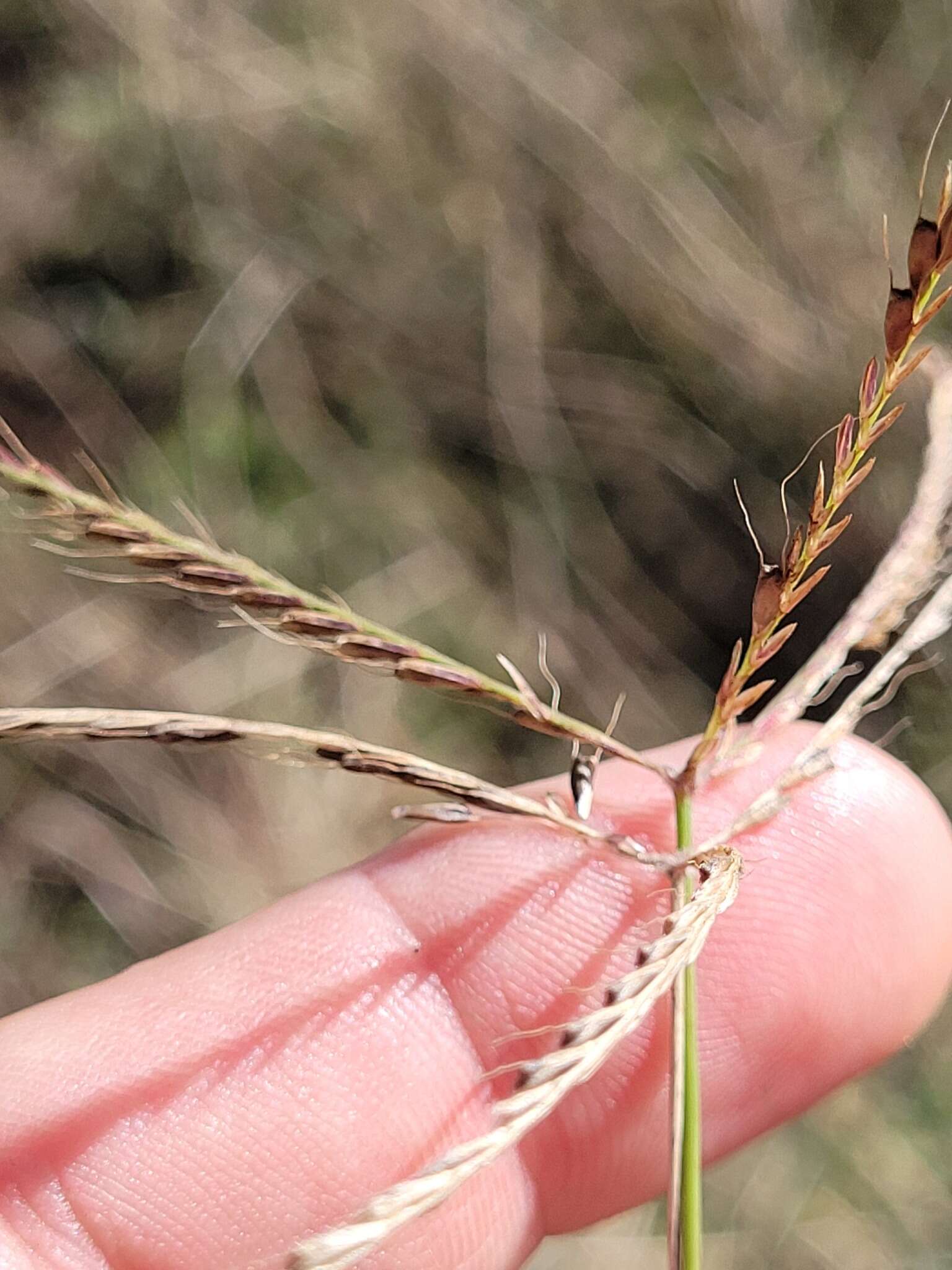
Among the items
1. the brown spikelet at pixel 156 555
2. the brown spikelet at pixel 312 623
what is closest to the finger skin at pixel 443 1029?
the brown spikelet at pixel 312 623

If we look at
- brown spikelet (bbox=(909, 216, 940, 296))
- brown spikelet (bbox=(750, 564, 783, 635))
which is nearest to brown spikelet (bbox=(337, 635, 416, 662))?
brown spikelet (bbox=(750, 564, 783, 635))

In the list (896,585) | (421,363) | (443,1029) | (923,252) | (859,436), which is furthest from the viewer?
(421,363)

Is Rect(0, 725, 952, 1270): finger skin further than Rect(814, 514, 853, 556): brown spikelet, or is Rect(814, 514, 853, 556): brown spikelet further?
Rect(0, 725, 952, 1270): finger skin

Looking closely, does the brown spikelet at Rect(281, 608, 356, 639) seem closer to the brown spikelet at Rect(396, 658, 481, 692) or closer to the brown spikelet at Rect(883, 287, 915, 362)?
the brown spikelet at Rect(396, 658, 481, 692)

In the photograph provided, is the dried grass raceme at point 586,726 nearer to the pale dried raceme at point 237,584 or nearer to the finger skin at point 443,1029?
the pale dried raceme at point 237,584

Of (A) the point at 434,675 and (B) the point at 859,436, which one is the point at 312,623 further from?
(B) the point at 859,436

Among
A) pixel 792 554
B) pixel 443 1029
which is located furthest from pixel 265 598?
pixel 443 1029
